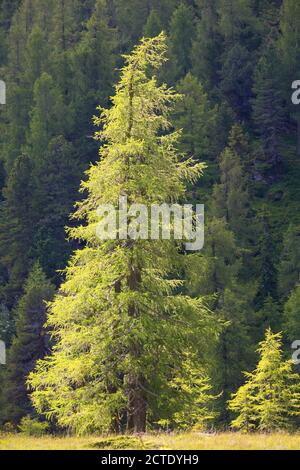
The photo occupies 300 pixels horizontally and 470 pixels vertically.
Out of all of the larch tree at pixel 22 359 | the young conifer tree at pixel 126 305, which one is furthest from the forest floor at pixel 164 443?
the larch tree at pixel 22 359

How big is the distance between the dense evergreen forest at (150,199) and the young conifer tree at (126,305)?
0.15 ft

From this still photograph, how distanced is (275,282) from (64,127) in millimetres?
38096

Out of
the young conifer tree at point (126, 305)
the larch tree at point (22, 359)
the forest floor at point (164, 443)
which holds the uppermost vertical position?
the young conifer tree at point (126, 305)

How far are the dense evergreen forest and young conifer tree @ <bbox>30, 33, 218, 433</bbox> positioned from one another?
0.05 m

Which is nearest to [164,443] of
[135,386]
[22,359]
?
[135,386]

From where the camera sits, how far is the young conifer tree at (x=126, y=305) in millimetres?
19953

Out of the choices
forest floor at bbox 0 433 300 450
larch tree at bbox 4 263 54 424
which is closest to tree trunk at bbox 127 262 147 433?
forest floor at bbox 0 433 300 450

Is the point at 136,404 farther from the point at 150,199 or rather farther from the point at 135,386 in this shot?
the point at 150,199

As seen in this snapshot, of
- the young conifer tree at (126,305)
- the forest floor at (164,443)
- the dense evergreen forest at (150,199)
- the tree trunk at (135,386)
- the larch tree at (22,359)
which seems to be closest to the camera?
the forest floor at (164,443)

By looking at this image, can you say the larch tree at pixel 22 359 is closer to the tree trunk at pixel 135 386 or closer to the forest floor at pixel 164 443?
the tree trunk at pixel 135 386

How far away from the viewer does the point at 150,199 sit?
67.2 feet

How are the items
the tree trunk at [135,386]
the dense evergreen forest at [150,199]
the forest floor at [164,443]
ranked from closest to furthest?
the forest floor at [164,443]
the tree trunk at [135,386]
the dense evergreen forest at [150,199]

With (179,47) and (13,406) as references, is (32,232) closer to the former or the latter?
(13,406)

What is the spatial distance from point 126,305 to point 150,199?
8.35 ft
